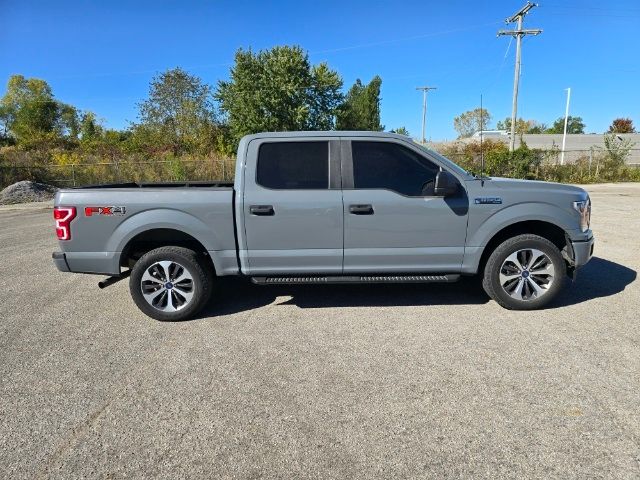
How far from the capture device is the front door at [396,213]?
4.06 metres

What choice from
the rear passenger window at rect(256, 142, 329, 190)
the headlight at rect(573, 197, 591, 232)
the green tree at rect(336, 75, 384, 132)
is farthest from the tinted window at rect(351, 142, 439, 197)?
the green tree at rect(336, 75, 384, 132)

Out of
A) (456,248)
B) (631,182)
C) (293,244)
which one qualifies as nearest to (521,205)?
(456,248)

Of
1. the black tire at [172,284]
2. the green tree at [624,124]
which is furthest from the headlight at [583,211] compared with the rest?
the green tree at [624,124]

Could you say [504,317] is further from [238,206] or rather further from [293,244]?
[238,206]

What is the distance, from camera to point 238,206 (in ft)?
13.2

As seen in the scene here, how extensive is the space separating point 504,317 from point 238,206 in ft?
10.0

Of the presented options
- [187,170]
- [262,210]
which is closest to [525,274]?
[262,210]

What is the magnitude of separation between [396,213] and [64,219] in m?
3.45

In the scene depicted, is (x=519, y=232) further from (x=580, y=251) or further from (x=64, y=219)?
(x=64, y=219)

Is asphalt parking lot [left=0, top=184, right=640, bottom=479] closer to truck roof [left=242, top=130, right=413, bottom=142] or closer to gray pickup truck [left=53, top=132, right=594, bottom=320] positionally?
gray pickup truck [left=53, top=132, right=594, bottom=320]

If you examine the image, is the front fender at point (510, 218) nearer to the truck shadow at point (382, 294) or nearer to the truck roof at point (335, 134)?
the truck shadow at point (382, 294)

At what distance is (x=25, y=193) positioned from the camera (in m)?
18.8

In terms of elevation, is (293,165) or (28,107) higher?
(28,107)

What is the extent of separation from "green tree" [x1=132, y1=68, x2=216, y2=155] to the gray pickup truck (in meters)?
34.0
